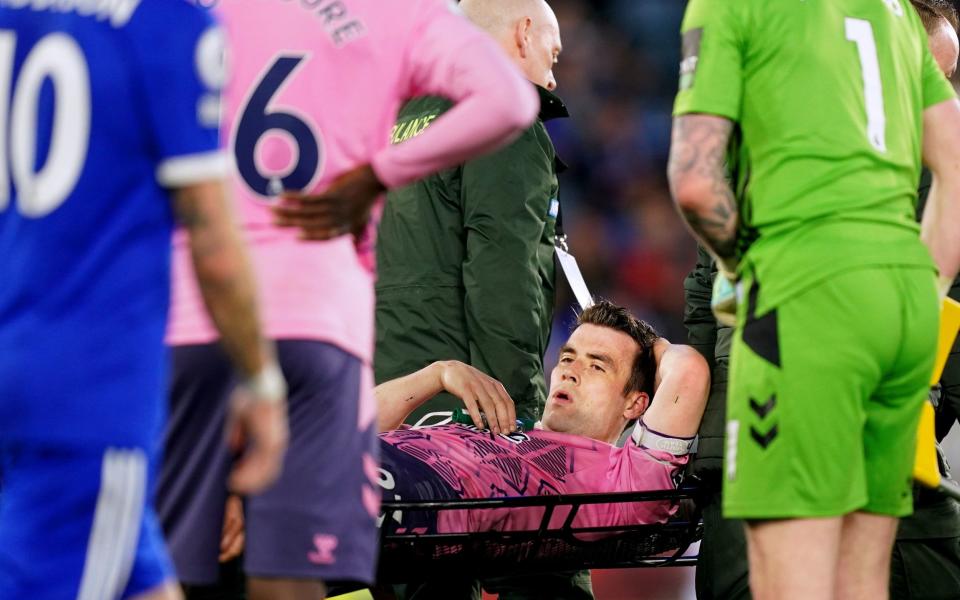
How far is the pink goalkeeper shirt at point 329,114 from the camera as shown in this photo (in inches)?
84.3

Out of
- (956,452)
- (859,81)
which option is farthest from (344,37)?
(956,452)

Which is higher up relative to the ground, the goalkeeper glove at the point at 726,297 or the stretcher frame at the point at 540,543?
the goalkeeper glove at the point at 726,297

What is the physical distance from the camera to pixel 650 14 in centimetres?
868

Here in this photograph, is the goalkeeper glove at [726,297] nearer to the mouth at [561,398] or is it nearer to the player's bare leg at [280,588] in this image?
the player's bare leg at [280,588]

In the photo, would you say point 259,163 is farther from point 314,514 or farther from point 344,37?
point 314,514

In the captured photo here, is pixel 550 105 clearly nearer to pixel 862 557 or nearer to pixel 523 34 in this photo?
pixel 523 34

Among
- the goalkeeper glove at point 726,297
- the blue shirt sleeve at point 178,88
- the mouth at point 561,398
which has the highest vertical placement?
the blue shirt sleeve at point 178,88

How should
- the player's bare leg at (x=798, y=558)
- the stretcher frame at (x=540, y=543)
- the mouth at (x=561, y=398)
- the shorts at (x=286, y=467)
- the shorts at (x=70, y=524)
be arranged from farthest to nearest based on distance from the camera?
1. the mouth at (x=561, y=398)
2. the stretcher frame at (x=540, y=543)
3. the player's bare leg at (x=798, y=558)
4. the shorts at (x=286, y=467)
5. the shorts at (x=70, y=524)

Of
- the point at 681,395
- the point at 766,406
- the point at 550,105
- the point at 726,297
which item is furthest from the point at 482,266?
the point at 766,406

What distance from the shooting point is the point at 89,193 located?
1.61 meters

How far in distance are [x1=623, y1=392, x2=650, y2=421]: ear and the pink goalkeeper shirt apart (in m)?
2.37

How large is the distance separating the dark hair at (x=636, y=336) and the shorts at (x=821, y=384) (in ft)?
6.61

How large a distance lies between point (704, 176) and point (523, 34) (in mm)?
1914

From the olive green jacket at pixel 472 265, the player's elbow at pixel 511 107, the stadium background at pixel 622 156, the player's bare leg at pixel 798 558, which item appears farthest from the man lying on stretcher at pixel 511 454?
the stadium background at pixel 622 156
